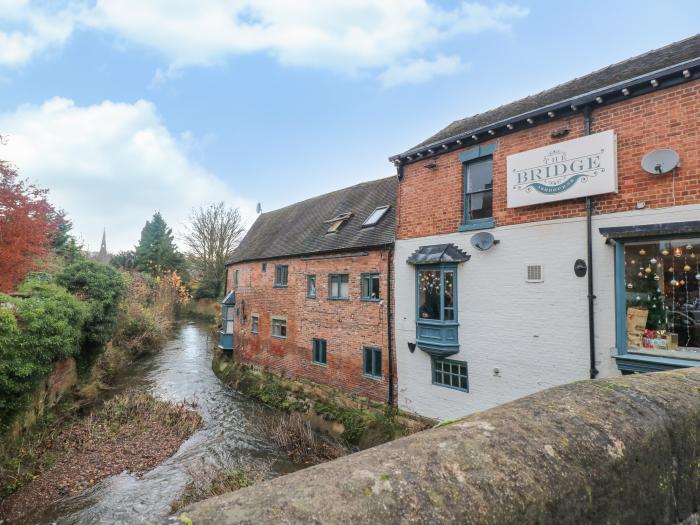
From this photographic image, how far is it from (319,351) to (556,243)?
10.3 m

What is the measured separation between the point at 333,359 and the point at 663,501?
13.7m

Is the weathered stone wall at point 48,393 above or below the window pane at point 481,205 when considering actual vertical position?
below

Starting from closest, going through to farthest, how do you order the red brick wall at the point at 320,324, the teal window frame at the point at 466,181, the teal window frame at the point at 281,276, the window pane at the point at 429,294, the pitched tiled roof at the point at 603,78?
1. the pitched tiled roof at the point at 603,78
2. the teal window frame at the point at 466,181
3. the window pane at the point at 429,294
4. the red brick wall at the point at 320,324
5. the teal window frame at the point at 281,276

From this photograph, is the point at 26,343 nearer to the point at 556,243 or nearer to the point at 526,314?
the point at 526,314

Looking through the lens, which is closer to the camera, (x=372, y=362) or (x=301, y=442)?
(x=301, y=442)

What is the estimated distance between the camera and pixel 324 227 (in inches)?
736

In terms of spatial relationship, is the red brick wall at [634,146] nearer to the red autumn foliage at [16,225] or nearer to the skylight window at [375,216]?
the skylight window at [375,216]

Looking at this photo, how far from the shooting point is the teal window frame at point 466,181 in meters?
10.7

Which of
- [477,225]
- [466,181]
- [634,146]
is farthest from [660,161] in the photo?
[466,181]

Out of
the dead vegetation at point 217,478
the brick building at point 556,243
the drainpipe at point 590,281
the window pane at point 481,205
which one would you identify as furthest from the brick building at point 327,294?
the drainpipe at point 590,281

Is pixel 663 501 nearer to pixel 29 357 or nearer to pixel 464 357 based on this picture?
pixel 464 357

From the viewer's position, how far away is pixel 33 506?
8.36 metres

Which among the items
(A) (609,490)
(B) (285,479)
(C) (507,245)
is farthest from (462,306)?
(B) (285,479)

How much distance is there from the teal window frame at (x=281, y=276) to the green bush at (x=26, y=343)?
349 inches
